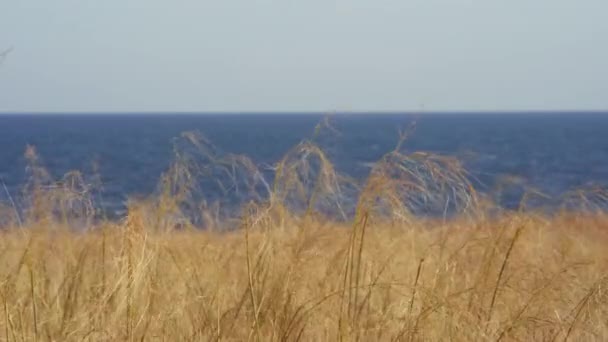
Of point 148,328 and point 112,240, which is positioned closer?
point 148,328

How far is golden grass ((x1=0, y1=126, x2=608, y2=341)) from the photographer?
13.1 feet

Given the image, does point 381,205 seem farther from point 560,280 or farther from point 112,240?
point 112,240

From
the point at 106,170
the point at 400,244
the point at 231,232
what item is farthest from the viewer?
the point at 106,170

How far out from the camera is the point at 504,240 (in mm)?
5203

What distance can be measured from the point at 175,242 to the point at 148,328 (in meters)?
1.63

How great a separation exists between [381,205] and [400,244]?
1.35m

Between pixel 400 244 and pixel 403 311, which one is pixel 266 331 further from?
pixel 400 244

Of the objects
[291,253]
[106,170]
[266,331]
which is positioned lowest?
[106,170]

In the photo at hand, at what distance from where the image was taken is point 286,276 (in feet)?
14.2

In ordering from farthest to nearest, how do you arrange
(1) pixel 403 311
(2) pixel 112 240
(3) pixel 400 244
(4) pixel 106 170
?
(4) pixel 106 170, (3) pixel 400 244, (2) pixel 112 240, (1) pixel 403 311

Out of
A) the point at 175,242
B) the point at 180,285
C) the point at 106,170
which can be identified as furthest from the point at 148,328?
the point at 106,170

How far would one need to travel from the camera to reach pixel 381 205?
4.20 meters

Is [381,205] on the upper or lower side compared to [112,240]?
upper

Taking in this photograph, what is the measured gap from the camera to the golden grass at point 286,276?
13.1ft
